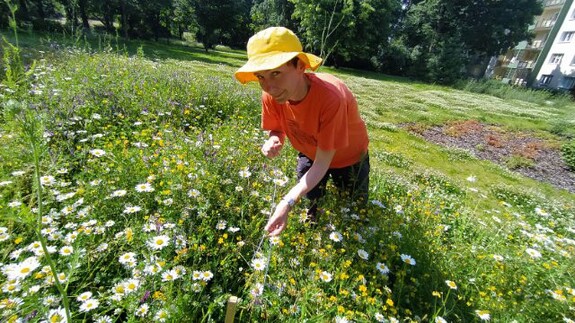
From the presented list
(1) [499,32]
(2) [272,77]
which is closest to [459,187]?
(2) [272,77]

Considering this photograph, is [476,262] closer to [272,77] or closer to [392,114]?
[272,77]

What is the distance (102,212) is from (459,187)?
631 cm

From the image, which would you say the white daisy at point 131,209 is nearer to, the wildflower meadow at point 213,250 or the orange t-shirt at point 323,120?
the wildflower meadow at point 213,250

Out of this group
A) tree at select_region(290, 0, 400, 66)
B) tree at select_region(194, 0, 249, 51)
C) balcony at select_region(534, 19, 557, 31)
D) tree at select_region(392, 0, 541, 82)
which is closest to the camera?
tree at select_region(290, 0, 400, 66)

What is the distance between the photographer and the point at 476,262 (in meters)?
2.67

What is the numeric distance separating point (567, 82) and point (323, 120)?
50.0m

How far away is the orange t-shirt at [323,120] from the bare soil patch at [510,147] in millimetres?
8507

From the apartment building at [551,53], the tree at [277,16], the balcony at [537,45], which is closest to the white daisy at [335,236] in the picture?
the tree at [277,16]

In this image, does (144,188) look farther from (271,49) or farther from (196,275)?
(271,49)

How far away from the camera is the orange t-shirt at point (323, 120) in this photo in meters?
2.19

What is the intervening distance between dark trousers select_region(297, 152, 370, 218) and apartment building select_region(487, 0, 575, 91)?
4797cm

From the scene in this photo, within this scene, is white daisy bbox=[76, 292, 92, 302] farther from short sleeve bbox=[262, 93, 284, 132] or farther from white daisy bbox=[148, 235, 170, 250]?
short sleeve bbox=[262, 93, 284, 132]

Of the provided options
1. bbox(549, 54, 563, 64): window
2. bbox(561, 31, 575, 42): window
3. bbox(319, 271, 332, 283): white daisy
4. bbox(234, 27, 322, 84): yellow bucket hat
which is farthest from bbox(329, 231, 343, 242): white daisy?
bbox(561, 31, 575, 42): window

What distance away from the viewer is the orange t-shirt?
7.20 feet
